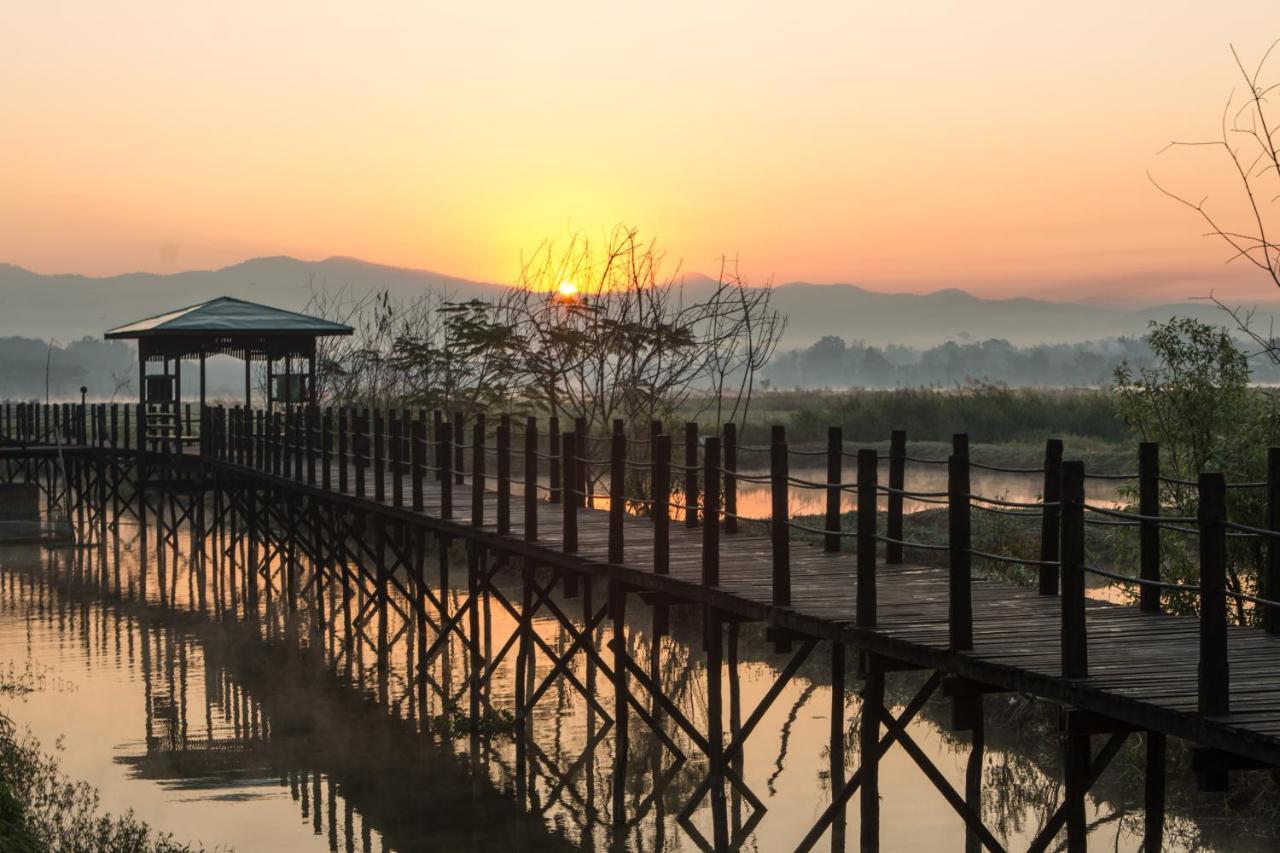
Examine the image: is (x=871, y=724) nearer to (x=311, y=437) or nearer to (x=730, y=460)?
(x=730, y=460)

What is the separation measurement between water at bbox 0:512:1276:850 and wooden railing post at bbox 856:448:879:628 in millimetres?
3068

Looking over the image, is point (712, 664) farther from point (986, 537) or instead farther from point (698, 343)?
point (698, 343)

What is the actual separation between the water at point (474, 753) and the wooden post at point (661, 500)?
1.27m

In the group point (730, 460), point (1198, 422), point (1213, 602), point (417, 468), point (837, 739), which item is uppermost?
point (1198, 422)

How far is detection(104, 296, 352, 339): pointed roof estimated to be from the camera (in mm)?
29312

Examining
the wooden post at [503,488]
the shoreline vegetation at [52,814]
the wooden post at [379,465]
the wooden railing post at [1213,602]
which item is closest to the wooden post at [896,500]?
the wooden post at [503,488]

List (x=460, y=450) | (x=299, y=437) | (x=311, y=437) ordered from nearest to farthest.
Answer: (x=311, y=437), (x=299, y=437), (x=460, y=450)

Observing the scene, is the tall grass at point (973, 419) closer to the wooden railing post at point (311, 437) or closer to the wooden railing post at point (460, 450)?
the wooden railing post at point (460, 450)

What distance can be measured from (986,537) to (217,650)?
10238mm

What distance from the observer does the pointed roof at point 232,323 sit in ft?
96.2

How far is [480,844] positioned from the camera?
12461 millimetres

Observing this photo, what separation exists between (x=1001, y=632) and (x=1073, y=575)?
1419 mm

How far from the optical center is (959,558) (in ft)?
28.5

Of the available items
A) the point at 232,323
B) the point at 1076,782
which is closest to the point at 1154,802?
the point at 1076,782
